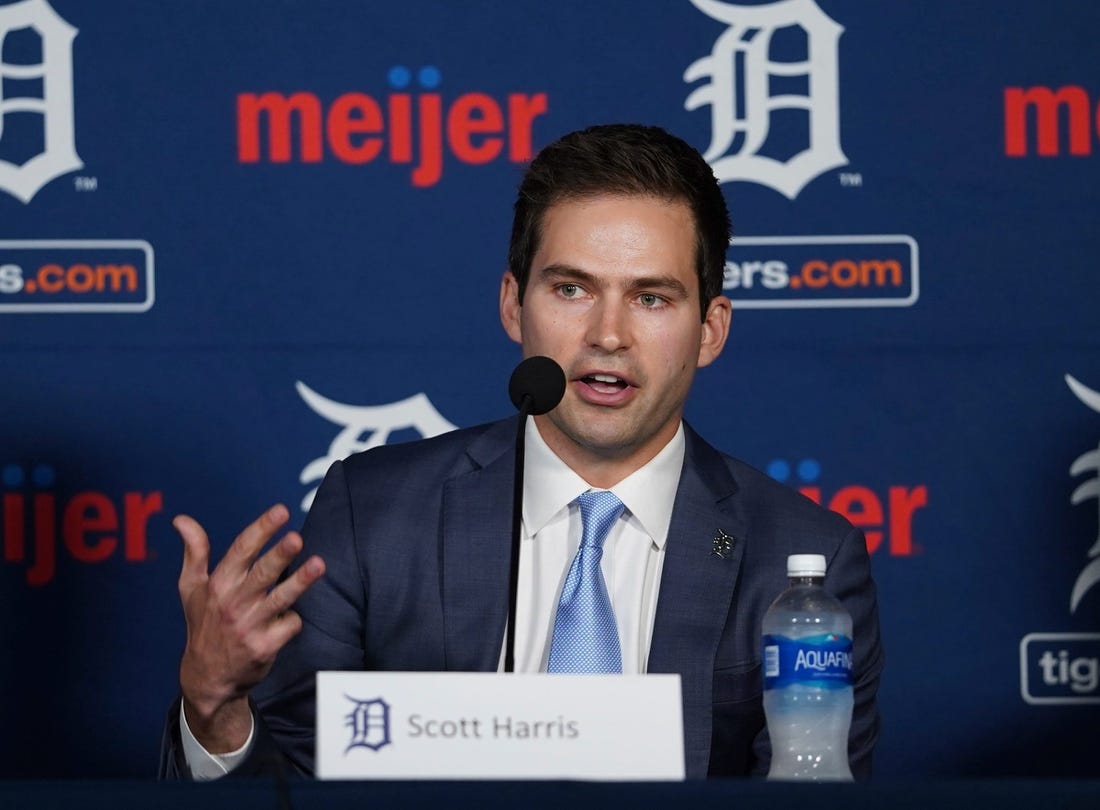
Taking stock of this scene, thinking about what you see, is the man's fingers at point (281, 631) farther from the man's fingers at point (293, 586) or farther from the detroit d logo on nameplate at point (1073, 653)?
the detroit d logo on nameplate at point (1073, 653)

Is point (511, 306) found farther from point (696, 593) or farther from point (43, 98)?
point (43, 98)

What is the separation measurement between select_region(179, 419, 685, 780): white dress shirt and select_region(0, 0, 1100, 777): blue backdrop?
2.43 ft

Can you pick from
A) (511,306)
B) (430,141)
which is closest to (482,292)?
(430,141)

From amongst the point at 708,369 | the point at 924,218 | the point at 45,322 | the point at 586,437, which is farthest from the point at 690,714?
the point at 45,322

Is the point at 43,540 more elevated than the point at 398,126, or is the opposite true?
the point at 398,126

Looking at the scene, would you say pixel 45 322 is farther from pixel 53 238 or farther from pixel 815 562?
pixel 815 562

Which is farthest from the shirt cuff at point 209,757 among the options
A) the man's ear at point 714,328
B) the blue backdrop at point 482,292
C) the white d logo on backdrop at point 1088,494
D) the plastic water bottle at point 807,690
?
the white d logo on backdrop at point 1088,494

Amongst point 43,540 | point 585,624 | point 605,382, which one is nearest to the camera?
point 585,624

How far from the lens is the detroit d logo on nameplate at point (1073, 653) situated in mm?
2740

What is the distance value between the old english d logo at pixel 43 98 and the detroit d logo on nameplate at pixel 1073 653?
6.21 ft

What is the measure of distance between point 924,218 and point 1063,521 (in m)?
0.60

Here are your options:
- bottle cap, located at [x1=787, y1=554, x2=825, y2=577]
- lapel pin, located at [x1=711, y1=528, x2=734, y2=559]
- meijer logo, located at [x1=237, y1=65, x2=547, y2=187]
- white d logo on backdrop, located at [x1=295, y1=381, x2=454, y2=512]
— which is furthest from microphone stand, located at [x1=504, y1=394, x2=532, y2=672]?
meijer logo, located at [x1=237, y1=65, x2=547, y2=187]

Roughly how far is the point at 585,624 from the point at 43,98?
1.53m

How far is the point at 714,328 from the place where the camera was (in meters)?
2.20
